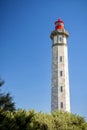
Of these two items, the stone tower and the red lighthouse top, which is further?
the red lighthouse top

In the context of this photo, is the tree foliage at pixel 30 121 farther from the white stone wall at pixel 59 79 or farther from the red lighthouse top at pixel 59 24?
the red lighthouse top at pixel 59 24

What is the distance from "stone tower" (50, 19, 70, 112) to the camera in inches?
1192

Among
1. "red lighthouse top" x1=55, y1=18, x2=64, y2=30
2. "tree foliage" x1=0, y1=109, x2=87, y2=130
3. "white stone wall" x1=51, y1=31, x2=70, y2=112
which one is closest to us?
"tree foliage" x1=0, y1=109, x2=87, y2=130

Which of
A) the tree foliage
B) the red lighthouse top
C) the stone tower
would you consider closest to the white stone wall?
the stone tower

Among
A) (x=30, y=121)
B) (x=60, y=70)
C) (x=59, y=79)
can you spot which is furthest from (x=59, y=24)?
(x=30, y=121)

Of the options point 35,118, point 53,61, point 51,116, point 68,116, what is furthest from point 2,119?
point 53,61

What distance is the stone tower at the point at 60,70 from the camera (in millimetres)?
30281

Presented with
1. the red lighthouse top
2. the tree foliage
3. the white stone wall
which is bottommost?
the tree foliage

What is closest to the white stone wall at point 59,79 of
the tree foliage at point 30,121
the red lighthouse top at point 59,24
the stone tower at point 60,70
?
the stone tower at point 60,70

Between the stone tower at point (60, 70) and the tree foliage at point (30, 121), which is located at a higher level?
the stone tower at point (60, 70)

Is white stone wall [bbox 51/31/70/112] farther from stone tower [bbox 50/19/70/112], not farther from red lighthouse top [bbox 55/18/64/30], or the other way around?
red lighthouse top [bbox 55/18/64/30]

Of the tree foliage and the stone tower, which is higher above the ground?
the stone tower

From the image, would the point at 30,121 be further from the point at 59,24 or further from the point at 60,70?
the point at 59,24

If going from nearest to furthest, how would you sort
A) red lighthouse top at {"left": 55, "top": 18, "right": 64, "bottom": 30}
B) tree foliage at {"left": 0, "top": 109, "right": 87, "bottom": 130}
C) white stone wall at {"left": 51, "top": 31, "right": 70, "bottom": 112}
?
tree foliage at {"left": 0, "top": 109, "right": 87, "bottom": 130} < white stone wall at {"left": 51, "top": 31, "right": 70, "bottom": 112} < red lighthouse top at {"left": 55, "top": 18, "right": 64, "bottom": 30}
